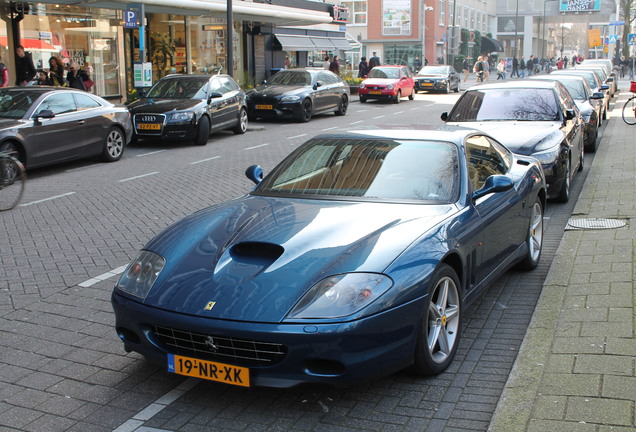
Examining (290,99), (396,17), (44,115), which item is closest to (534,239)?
(44,115)

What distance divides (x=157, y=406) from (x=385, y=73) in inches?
1219

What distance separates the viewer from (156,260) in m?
4.45

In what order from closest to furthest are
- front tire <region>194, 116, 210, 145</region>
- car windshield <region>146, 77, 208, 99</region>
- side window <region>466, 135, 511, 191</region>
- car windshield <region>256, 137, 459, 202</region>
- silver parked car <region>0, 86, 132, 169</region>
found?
car windshield <region>256, 137, 459, 202</region>
side window <region>466, 135, 511, 191</region>
silver parked car <region>0, 86, 132, 169</region>
front tire <region>194, 116, 210, 145</region>
car windshield <region>146, 77, 208, 99</region>

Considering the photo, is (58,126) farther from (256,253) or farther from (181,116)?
(256,253)

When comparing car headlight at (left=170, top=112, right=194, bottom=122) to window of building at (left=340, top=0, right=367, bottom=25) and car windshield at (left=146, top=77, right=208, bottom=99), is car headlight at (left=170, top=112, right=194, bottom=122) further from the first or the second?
window of building at (left=340, top=0, right=367, bottom=25)

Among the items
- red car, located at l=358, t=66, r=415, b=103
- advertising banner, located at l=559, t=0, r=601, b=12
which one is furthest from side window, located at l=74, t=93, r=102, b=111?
advertising banner, located at l=559, t=0, r=601, b=12

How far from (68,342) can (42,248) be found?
2927 mm

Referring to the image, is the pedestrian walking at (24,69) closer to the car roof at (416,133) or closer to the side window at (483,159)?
the car roof at (416,133)

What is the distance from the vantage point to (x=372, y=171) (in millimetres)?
5379

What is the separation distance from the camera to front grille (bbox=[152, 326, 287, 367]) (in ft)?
12.6

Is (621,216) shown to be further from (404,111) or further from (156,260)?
(404,111)

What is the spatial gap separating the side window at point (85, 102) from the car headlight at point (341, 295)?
36.8ft

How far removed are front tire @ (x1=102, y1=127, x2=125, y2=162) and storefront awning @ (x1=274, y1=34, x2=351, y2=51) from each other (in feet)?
66.2

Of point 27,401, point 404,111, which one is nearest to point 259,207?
point 27,401
